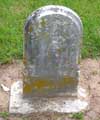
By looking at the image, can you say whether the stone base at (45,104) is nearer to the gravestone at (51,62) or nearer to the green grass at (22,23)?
the gravestone at (51,62)

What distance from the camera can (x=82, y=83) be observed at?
504 centimetres

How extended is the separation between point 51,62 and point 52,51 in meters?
0.15

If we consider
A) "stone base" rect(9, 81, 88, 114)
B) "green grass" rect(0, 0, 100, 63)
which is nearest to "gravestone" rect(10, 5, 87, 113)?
"stone base" rect(9, 81, 88, 114)

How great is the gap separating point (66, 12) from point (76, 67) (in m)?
0.66

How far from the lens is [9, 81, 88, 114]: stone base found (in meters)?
4.63

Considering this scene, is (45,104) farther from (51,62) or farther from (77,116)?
(51,62)

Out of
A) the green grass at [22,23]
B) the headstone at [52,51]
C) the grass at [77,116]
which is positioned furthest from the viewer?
the green grass at [22,23]

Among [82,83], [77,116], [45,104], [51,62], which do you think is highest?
[51,62]

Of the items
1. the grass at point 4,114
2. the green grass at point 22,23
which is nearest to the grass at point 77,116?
the grass at point 4,114

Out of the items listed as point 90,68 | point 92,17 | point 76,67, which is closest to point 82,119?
point 76,67

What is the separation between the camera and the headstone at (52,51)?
4.16m

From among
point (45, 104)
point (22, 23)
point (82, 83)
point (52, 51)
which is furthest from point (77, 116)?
point (22, 23)

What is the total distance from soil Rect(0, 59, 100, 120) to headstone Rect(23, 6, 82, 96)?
261 mm

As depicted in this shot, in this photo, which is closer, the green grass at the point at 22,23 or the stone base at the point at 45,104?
the stone base at the point at 45,104
